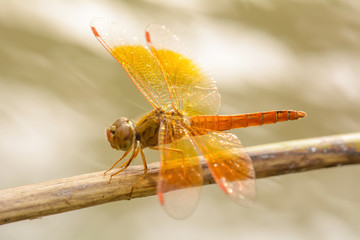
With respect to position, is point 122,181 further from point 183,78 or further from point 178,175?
point 183,78

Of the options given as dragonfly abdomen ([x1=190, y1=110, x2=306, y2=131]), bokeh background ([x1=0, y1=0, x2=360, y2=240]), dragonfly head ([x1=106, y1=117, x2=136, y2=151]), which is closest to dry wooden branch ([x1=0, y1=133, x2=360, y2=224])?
dragonfly head ([x1=106, y1=117, x2=136, y2=151])

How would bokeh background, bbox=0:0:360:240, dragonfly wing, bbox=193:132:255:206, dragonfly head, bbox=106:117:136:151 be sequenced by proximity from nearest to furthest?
1. dragonfly wing, bbox=193:132:255:206
2. dragonfly head, bbox=106:117:136:151
3. bokeh background, bbox=0:0:360:240

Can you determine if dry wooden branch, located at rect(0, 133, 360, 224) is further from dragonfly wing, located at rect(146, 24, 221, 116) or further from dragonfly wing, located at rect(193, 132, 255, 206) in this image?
dragonfly wing, located at rect(146, 24, 221, 116)

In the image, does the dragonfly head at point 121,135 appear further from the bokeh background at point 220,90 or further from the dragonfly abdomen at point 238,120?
the bokeh background at point 220,90

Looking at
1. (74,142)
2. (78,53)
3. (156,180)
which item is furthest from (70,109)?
(156,180)

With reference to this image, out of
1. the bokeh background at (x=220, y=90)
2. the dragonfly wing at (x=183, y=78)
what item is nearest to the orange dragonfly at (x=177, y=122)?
the dragonfly wing at (x=183, y=78)

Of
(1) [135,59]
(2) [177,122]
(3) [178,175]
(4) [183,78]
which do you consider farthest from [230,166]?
(1) [135,59]
